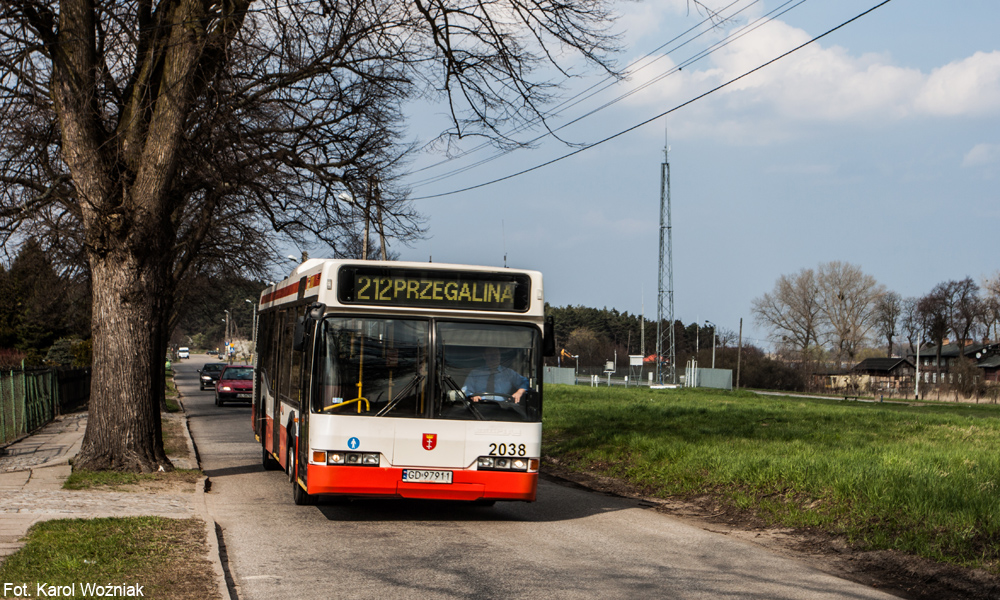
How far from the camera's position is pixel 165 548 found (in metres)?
7.77

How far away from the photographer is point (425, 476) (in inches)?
376

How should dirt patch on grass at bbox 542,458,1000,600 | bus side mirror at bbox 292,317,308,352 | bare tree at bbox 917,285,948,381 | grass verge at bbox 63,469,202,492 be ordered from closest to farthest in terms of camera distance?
dirt patch on grass at bbox 542,458,1000,600 → bus side mirror at bbox 292,317,308,352 → grass verge at bbox 63,469,202,492 → bare tree at bbox 917,285,948,381

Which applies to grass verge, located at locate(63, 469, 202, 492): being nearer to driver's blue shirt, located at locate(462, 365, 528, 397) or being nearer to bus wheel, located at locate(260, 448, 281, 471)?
bus wheel, located at locate(260, 448, 281, 471)

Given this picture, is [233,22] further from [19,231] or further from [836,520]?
[836,520]

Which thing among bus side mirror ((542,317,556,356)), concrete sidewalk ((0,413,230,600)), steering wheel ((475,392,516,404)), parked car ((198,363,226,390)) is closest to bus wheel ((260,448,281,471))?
concrete sidewalk ((0,413,230,600))

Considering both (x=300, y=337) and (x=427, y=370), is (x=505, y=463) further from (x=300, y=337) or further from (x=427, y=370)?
(x=300, y=337)

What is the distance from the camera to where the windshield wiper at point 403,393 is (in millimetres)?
9586

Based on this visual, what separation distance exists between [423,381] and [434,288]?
1.03 meters

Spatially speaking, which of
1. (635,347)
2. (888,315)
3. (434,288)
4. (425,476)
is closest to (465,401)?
(425,476)

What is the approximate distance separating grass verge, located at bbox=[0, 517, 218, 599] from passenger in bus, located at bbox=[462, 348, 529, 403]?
124 inches

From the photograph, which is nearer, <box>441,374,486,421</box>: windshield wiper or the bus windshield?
the bus windshield

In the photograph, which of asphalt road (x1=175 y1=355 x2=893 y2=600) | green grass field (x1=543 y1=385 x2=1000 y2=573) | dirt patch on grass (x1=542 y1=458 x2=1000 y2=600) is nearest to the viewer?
asphalt road (x1=175 y1=355 x2=893 y2=600)

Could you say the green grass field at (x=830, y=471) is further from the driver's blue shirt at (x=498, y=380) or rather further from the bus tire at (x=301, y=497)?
→ the bus tire at (x=301, y=497)

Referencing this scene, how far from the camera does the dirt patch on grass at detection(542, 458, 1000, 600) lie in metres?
7.32
